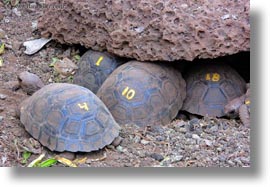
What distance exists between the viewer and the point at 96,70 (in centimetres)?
473

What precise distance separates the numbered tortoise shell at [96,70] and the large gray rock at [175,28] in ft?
0.39

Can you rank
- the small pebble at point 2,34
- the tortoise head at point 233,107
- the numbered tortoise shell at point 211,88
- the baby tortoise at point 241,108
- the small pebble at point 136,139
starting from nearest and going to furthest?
the small pebble at point 136,139
the baby tortoise at point 241,108
the tortoise head at point 233,107
the numbered tortoise shell at point 211,88
the small pebble at point 2,34

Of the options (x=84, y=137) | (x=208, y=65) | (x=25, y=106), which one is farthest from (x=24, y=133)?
(x=208, y=65)

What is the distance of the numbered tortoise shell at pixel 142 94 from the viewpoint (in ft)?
14.1

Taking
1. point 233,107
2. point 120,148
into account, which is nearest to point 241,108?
point 233,107

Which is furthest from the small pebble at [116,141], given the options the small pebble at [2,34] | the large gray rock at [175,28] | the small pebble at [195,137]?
the small pebble at [2,34]

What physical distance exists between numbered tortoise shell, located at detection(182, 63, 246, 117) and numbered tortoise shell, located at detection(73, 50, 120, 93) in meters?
0.61

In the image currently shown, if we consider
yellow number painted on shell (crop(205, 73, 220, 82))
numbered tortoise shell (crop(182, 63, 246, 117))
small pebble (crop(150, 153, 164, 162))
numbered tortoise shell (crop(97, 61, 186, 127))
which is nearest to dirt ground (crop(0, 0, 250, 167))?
small pebble (crop(150, 153, 164, 162))

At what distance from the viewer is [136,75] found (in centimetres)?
441

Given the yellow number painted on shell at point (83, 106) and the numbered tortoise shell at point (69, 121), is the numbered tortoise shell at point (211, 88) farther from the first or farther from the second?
the yellow number painted on shell at point (83, 106)

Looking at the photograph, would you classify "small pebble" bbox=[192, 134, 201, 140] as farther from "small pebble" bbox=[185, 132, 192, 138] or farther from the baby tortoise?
the baby tortoise

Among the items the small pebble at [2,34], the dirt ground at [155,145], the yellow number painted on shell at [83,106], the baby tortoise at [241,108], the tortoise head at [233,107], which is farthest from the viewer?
the small pebble at [2,34]

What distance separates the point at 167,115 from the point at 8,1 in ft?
6.90

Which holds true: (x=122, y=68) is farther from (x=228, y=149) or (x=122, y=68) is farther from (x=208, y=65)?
(x=228, y=149)
